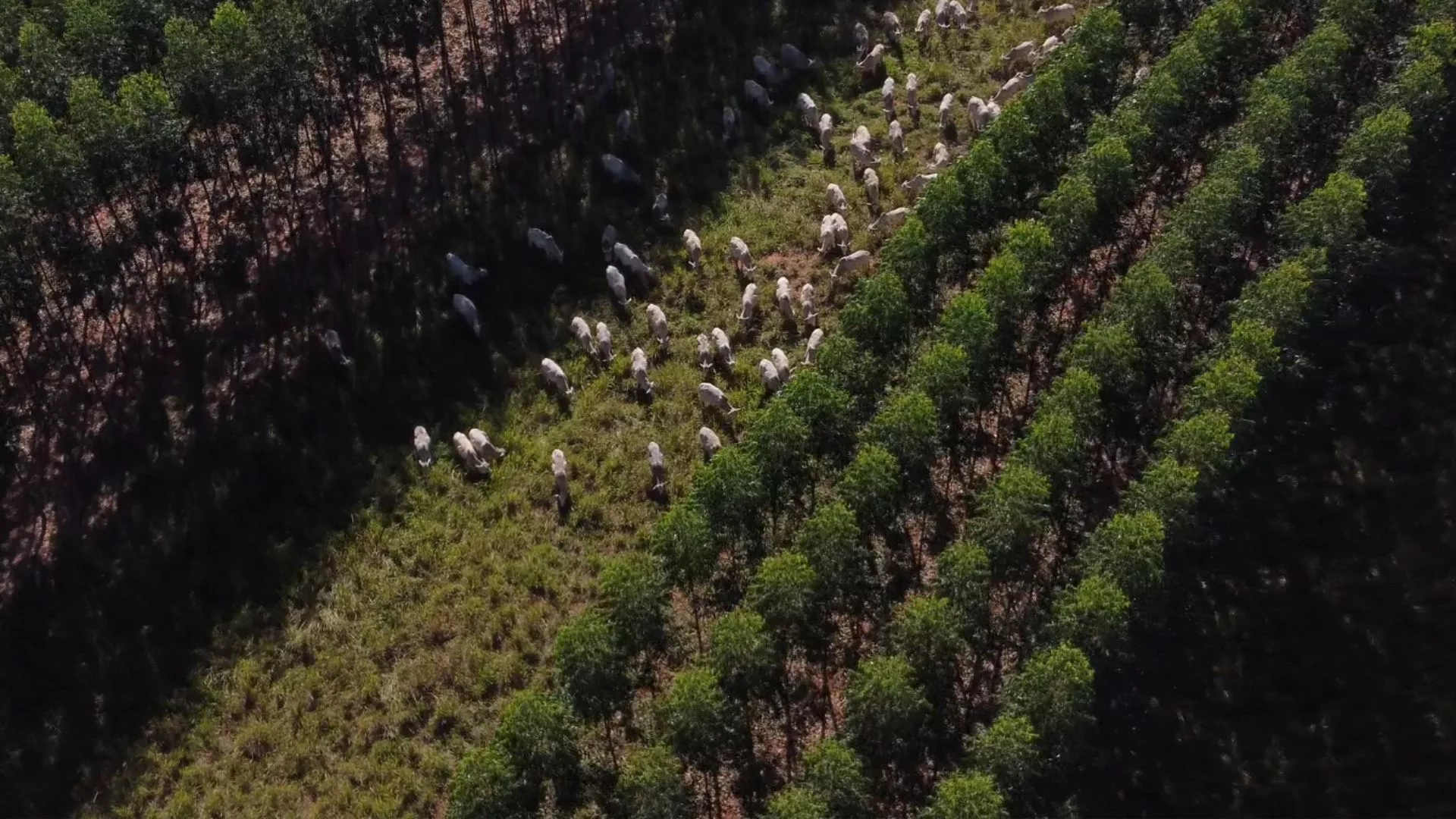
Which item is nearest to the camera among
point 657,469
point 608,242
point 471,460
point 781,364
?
point 657,469

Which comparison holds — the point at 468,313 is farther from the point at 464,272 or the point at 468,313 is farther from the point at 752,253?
the point at 752,253

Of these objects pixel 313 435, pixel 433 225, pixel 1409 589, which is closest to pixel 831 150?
pixel 433 225

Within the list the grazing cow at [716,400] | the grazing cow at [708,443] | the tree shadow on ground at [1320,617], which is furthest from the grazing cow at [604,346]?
the tree shadow on ground at [1320,617]

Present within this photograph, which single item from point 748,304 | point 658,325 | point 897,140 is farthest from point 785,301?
point 897,140

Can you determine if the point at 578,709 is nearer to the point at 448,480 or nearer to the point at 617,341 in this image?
the point at 448,480

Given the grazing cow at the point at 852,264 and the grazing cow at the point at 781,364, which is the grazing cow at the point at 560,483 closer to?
the grazing cow at the point at 781,364

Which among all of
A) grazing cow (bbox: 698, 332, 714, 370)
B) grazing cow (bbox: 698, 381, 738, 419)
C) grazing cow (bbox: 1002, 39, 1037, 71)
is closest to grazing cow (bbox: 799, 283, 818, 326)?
grazing cow (bbox: 698, 332, 714, 370)
